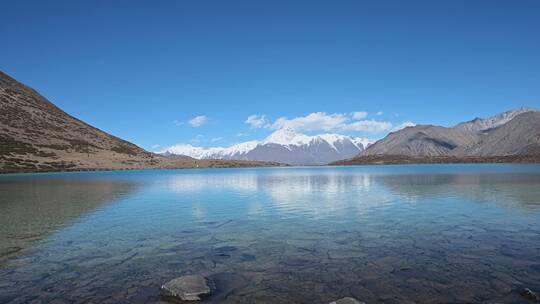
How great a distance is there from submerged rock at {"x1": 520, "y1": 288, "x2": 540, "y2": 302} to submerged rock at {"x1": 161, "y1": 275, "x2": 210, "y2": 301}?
41.9 ft

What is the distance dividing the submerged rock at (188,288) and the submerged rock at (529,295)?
1278cm

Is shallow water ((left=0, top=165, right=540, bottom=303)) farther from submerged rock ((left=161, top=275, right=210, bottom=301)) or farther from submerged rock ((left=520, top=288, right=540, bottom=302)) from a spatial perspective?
submerged rock ((left=161, top=275, right=210, bottom=301))

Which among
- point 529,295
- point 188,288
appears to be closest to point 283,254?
point 188,288

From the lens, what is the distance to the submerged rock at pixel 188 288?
1574cm

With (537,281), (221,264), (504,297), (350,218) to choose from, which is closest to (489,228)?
(350,218)

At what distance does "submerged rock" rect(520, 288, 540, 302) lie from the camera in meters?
14.8

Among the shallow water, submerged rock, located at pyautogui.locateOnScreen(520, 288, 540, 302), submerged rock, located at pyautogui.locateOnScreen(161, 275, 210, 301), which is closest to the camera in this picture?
submerged rock, located at pyautogui.locateOnScreen(520, 288, 540, 302)

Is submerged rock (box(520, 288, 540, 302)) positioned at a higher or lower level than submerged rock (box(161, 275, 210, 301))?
lower

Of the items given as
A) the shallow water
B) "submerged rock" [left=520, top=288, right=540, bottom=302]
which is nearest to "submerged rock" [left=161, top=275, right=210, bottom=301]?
the shallow water

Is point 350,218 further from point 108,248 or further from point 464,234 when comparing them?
point 108,248

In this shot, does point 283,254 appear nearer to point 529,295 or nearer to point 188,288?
point 188,288

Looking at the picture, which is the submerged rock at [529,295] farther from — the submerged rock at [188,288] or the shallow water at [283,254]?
the submerged rock at [188,288]

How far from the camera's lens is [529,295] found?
15047 mm

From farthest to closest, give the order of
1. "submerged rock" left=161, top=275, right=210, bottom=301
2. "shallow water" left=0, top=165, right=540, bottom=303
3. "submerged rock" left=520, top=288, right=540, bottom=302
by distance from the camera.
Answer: "shallow water" left=0, top=165, right=540, bottom=303 < "submerged rock" left=161, top=275, right=210, bottom=301 < "submerged rock" left=520, top=288, right=540, bottom=302
